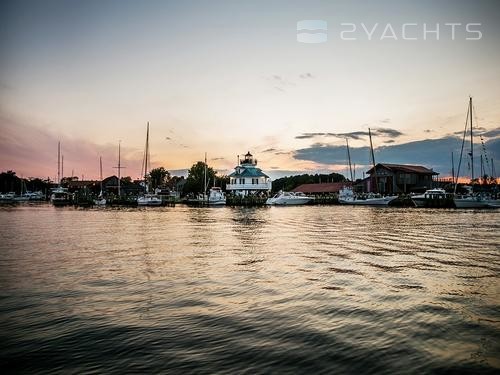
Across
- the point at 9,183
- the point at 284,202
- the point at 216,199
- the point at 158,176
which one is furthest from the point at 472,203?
the point at 9,183

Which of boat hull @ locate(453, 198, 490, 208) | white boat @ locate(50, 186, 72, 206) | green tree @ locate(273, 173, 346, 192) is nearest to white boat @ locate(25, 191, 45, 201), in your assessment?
white boat @ locate(50, 186, 72, 206)

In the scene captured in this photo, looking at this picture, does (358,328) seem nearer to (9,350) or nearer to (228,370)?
(228,370)

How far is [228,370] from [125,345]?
2.20 m

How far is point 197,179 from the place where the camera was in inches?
4611

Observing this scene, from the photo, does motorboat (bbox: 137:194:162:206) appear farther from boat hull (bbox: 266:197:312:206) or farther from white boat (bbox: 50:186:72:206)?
boat hull (bbox: 266:197:312:206)

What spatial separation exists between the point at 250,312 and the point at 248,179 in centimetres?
9083

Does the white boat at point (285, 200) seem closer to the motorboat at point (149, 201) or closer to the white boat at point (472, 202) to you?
the motorboat at point (149, 201)

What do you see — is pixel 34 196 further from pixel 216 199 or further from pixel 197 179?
pixel 216 199

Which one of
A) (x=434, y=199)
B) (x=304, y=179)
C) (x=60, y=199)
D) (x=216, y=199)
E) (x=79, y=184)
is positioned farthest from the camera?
(x=79, y=184)

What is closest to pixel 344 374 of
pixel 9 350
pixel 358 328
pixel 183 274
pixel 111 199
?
pixel 358 328

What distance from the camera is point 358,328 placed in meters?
7.75

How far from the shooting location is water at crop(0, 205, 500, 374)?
6.28m

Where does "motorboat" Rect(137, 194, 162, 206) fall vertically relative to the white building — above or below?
below

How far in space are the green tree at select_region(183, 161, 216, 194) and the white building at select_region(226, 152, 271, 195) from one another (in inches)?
594
